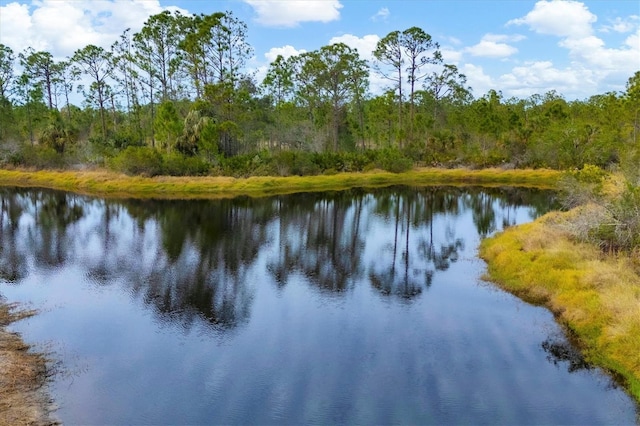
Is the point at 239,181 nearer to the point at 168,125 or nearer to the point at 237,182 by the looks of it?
the point at 237,182

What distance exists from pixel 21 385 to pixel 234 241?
17040 millimetres

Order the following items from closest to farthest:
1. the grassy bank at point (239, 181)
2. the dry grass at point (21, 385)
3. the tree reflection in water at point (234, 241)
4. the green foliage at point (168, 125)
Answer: the dry grass at point (21, 385) → the tree reflection in water at point (234, 241) → the grassy bank at point (239, 181) → the green foliage at point (168, 125)

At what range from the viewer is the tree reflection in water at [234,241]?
21531 mm

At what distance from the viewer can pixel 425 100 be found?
86875mm

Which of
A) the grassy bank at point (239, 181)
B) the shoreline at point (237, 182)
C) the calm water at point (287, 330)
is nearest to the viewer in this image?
the calm water at point (287, 330)

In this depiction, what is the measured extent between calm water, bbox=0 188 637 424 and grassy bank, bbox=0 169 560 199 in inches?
657

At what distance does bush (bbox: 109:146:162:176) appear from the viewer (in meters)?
52.2

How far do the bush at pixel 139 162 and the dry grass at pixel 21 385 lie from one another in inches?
1484

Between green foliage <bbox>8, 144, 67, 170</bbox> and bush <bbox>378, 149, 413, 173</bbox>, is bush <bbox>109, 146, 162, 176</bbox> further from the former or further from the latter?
bush <bbox>378, 149, 413, 173</bbox>

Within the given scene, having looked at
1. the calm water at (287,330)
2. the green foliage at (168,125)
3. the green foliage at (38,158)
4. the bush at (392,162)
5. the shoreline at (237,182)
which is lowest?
the calm water at (287,330)

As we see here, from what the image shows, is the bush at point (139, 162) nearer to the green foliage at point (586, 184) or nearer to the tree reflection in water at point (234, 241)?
the tree reflection in water at point (234, 241)

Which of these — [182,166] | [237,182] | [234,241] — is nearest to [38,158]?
[182,166]

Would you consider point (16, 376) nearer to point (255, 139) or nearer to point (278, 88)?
point (278, 88)

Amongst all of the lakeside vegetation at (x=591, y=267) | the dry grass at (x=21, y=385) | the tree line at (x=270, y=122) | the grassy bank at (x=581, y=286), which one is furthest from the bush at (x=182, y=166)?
the dry grass at (x=21, y=385)
